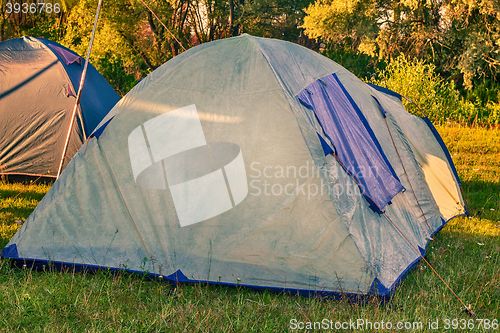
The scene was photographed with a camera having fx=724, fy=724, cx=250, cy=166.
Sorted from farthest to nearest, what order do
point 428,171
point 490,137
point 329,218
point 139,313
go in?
point 490,137
point 428,171
point 329,218
point 139,313

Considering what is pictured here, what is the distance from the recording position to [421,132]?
281 inches

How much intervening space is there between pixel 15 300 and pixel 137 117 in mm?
1550

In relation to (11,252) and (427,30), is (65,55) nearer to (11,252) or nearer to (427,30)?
(11,252)

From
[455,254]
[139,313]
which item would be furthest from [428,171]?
[139,313]

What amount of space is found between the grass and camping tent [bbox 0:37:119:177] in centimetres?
372

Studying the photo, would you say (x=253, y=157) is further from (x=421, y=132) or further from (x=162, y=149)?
(x=421, y=132)

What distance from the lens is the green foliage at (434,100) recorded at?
15109 mm

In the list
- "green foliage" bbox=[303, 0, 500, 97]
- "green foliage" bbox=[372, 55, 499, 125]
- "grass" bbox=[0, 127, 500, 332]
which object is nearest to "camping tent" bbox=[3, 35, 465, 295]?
"grass" bbox=[0, 127, 500, 332]

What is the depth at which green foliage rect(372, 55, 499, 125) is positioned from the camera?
49.6 feet

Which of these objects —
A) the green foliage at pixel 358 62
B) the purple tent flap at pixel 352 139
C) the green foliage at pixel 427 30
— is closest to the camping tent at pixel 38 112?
the purple tent flap at pixel 352 139

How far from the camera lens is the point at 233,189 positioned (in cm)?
497

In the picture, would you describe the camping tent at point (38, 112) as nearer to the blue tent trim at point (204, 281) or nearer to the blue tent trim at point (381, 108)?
the blue tent trim at point (204, 281)

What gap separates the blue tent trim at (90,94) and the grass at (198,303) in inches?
157

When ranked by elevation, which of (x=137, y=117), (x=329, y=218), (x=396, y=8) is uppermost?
(x=137, y=117)
